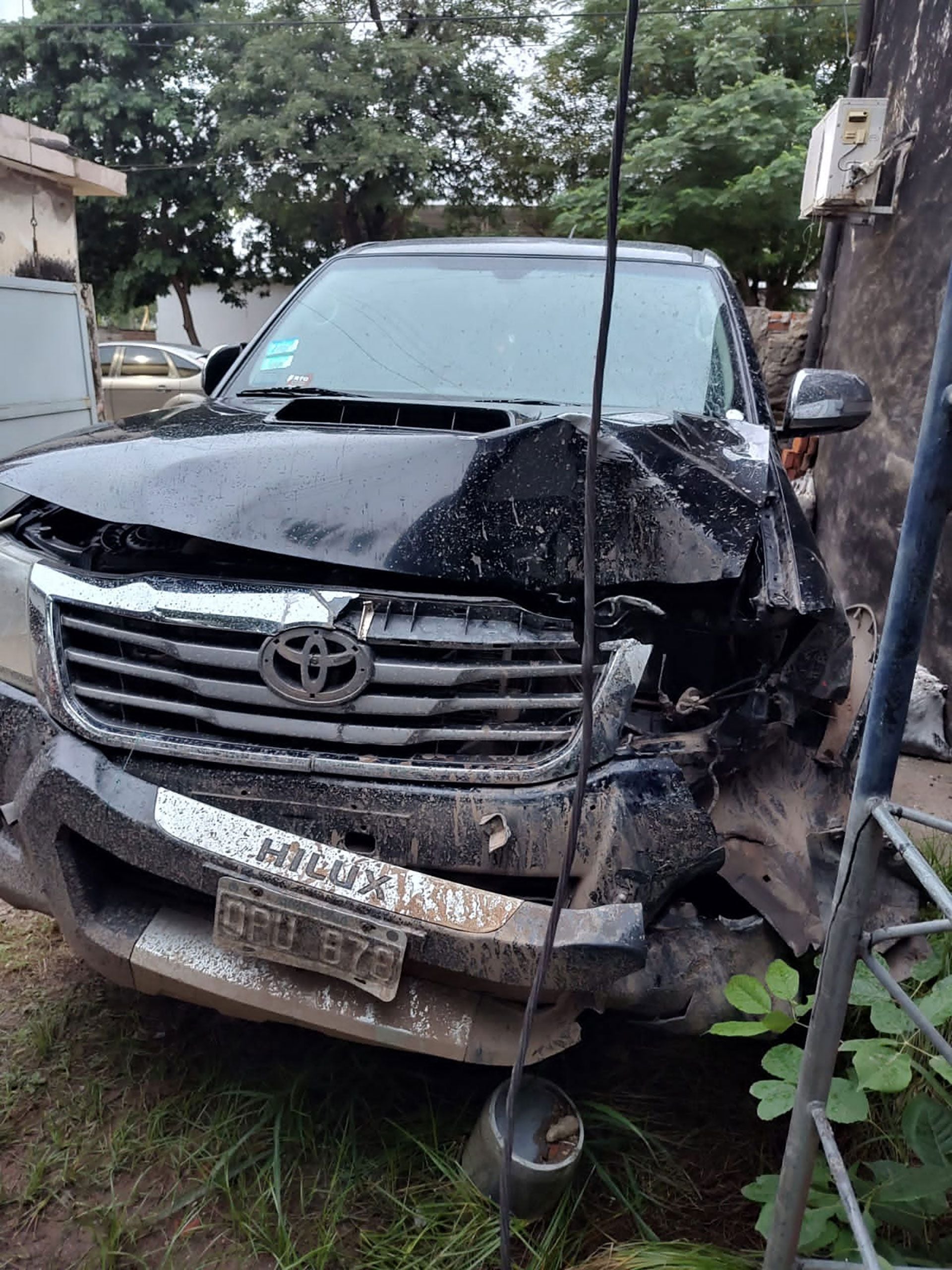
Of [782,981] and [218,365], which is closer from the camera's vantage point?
[782,981]

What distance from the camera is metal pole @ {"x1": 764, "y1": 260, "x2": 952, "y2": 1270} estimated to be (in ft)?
3.70

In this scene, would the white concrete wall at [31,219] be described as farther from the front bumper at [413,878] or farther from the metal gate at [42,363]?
the front bumper at [413,878]

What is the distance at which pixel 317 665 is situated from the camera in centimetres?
179

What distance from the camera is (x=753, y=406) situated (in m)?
2.68

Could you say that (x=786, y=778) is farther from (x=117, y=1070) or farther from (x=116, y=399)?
(x=116, y=399)

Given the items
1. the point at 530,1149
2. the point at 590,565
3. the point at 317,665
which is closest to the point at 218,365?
the point at 317,665

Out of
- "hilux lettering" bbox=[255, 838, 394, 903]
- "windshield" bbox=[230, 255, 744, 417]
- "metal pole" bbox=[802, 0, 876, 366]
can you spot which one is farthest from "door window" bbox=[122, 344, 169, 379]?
"hilux lettering" bbox=[255, 838, 394, 903]

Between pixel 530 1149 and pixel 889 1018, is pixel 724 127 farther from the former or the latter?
pixel 530 1149

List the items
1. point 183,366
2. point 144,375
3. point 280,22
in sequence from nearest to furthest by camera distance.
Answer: point 144,375
point 183,366
point 280,22

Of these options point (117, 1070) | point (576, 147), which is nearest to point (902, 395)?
point (117, 1070)

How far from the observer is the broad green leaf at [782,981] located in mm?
1708

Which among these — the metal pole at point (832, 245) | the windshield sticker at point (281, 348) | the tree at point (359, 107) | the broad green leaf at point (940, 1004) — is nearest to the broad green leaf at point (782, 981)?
the broad green leaf at point (940, 1004)

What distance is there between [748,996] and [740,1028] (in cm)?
6

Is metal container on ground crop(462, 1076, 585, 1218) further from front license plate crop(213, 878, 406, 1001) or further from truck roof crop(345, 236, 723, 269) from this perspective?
truck roof crop(345, 236, 723, 269)
